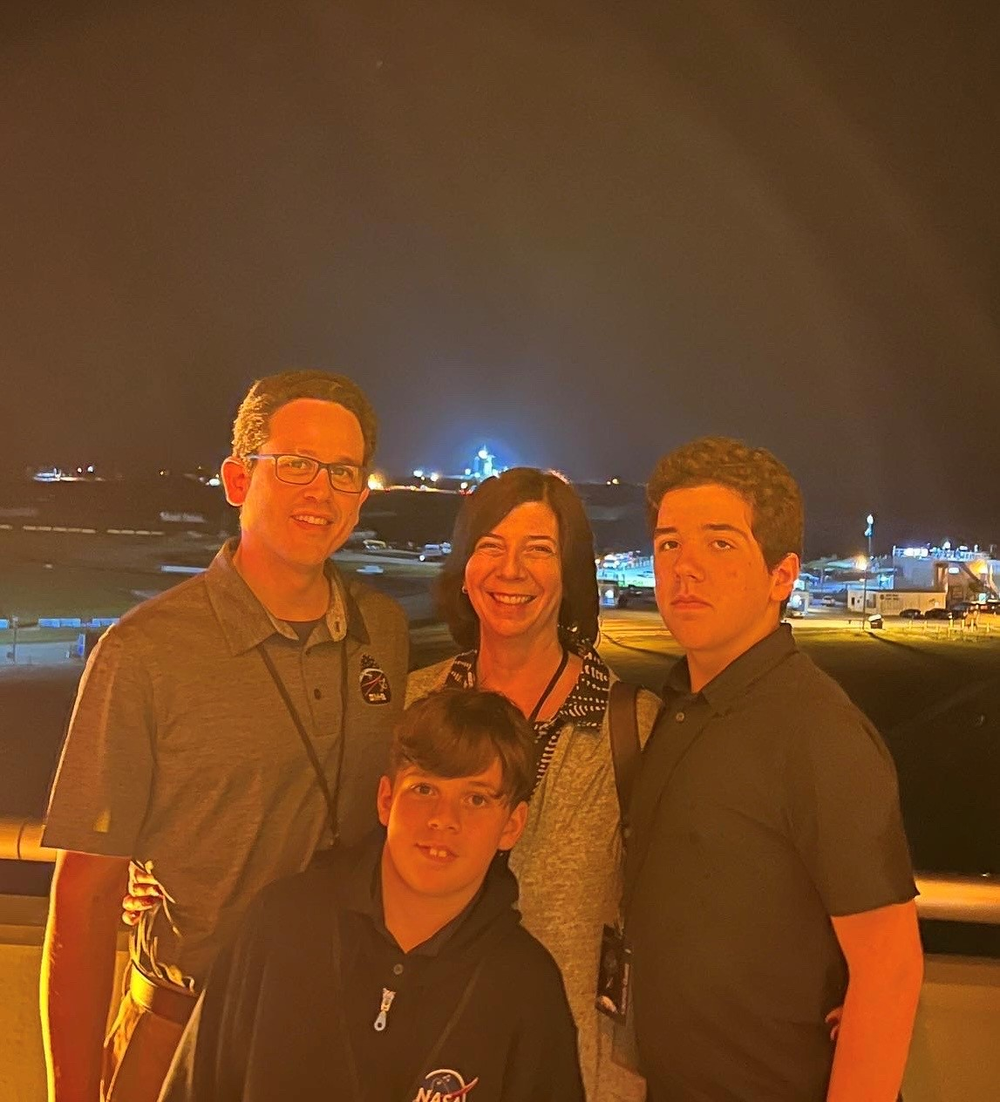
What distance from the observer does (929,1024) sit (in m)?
1.91

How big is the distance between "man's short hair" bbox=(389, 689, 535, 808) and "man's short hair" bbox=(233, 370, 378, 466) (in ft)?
1.83

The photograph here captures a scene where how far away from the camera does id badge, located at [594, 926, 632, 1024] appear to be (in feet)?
5.17

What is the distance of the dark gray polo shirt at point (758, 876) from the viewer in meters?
1.36

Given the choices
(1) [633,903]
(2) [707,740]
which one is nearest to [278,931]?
(1) [633,903]

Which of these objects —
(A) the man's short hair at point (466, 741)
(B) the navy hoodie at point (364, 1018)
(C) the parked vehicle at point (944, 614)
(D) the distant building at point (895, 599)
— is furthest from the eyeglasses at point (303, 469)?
(C) the parked vehicle at point (944, 614)

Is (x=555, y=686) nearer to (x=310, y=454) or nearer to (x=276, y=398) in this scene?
(x=310, y=454)

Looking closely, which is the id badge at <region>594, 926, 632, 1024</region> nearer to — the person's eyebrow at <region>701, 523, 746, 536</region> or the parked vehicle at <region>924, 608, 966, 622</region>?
the person's eyebrow at <region>701, 523, 746, 536</region>

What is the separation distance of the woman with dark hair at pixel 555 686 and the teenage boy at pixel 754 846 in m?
0.08

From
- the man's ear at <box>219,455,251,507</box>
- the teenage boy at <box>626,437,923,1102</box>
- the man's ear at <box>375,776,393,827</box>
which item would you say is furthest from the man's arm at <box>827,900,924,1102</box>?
the man's ear at <box>219,455,251,507</box>

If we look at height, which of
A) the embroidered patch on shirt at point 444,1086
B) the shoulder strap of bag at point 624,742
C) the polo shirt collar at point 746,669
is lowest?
the embroidered patch on shirt at point 444,1086

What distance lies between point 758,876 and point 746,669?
346 mm

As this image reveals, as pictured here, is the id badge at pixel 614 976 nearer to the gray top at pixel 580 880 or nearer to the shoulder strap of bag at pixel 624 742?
the gray top at pixel 580 880

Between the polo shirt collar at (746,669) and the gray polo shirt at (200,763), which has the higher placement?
the polo shirt collar at (746,669)

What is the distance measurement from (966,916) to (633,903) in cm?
82
